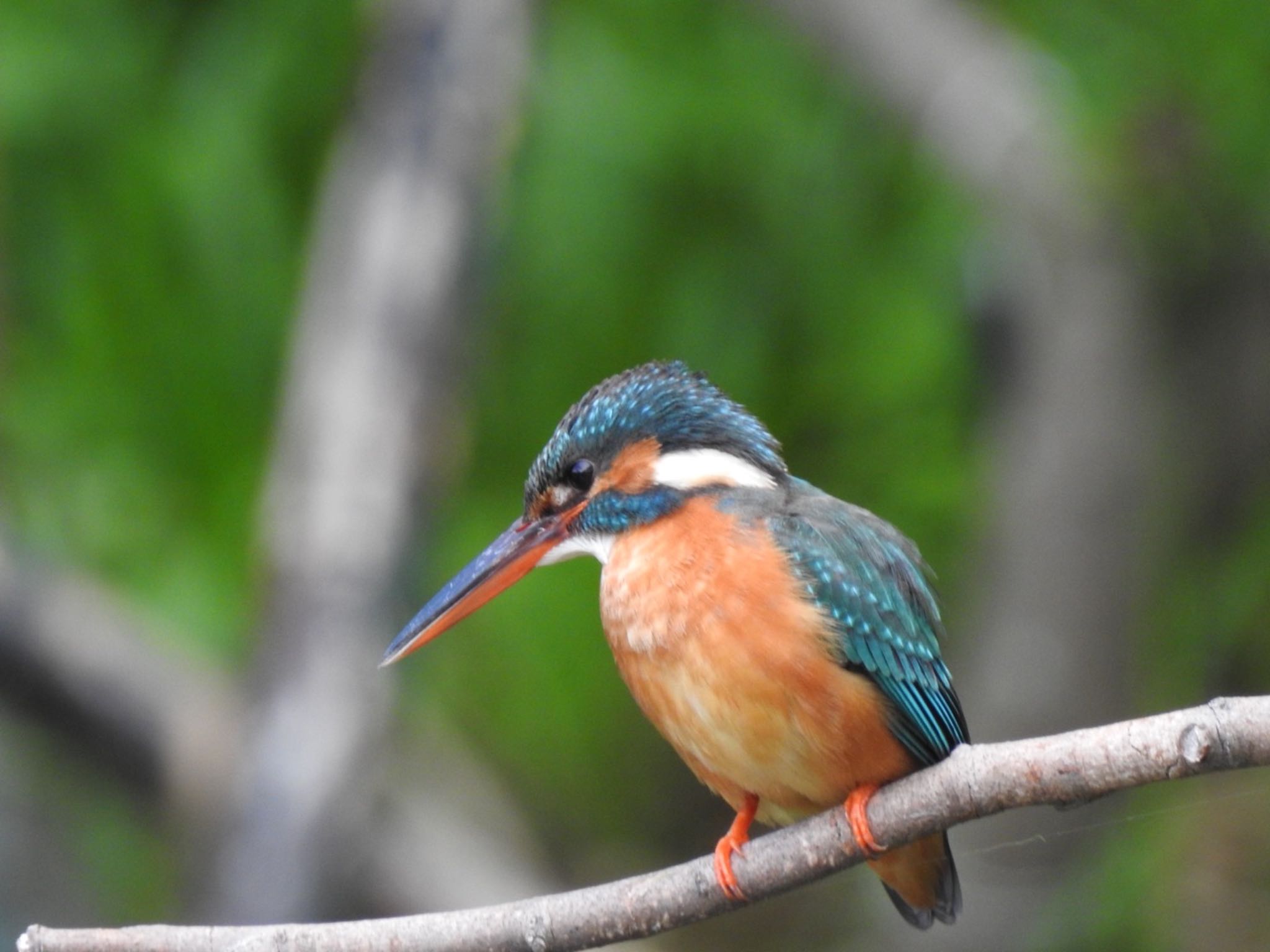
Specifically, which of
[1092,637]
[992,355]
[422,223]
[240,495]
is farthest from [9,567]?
[1092,637]

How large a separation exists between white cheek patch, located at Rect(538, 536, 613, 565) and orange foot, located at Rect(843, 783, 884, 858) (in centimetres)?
54

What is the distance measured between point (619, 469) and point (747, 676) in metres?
0.43

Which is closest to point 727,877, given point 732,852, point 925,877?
point 732,852

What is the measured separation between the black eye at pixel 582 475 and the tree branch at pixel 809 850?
639mm

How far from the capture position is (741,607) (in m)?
1.97

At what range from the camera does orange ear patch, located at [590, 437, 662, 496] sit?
86.7 inches

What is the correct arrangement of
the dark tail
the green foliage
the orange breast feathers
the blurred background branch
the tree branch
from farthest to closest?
the blurred background branch, the green foliage, the dark tail, the orange breast feathers, the tree branch

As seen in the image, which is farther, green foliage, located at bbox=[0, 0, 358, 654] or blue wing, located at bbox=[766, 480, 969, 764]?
green foliage, located at bbox=[0, 0, 358, 654]

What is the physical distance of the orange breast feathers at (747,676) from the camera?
6.32ft

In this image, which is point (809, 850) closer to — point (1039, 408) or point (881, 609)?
point (881, 609)

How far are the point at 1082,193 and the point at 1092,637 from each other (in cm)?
126

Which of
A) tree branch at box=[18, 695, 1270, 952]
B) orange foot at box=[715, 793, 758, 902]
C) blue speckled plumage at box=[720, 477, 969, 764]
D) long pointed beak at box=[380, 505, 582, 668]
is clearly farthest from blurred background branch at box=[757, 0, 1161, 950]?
tree branch at box=[18, 695, 1270, 952]

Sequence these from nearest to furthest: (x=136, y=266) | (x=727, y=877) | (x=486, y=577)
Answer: (x=727, y=877)
(x=486, y=577)
(x=136, y=266)

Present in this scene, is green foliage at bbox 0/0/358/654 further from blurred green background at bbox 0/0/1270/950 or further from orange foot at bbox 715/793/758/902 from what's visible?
orange foot at bbox 715/793/758/902
